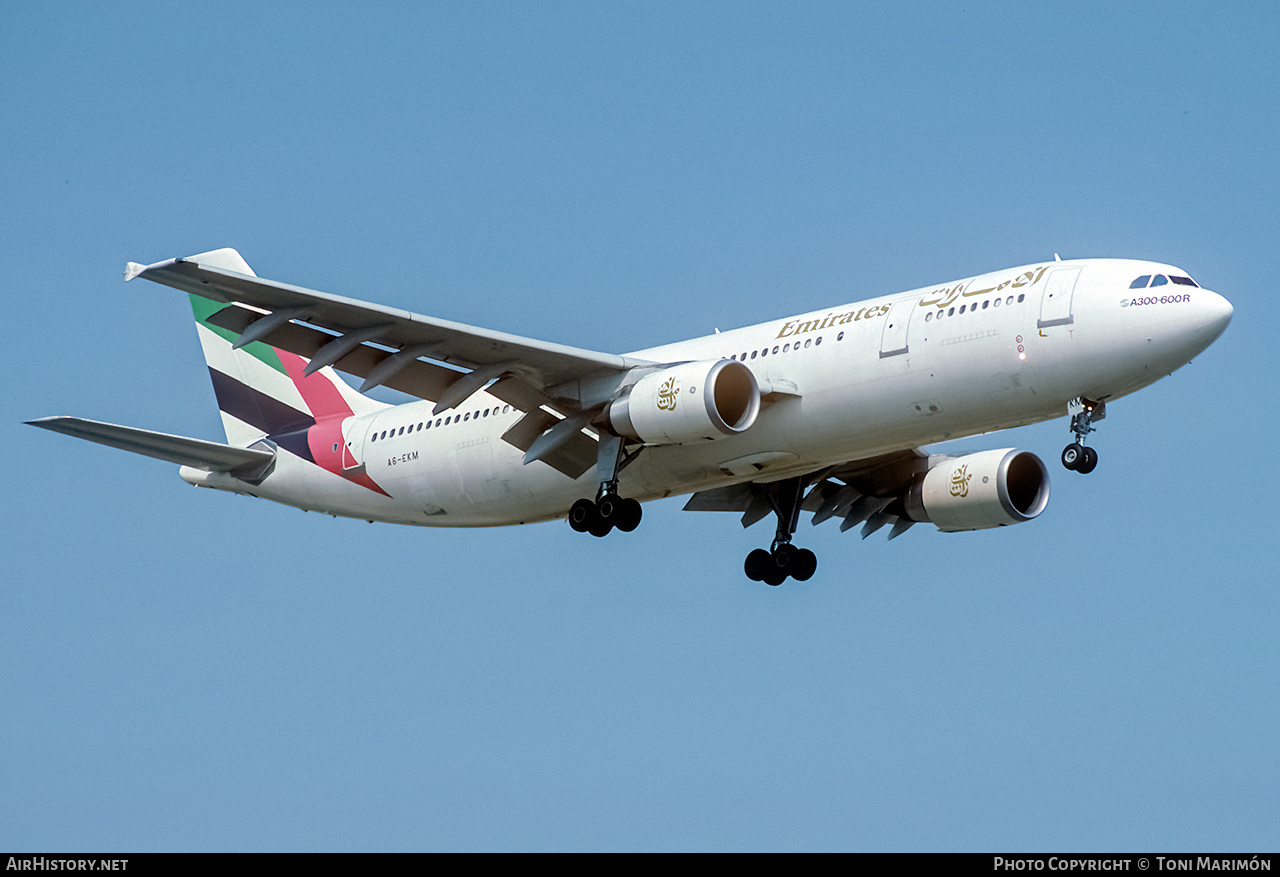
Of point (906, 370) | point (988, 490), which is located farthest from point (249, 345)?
point (988, 490)

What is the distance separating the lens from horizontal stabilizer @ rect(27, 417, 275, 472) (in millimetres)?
32562

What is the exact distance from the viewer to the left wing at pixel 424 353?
2973 centimetres

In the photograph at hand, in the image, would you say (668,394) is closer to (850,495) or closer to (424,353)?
(424,353)

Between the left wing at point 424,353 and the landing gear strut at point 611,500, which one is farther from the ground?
the left wing at point 424,353

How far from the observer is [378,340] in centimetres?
3103

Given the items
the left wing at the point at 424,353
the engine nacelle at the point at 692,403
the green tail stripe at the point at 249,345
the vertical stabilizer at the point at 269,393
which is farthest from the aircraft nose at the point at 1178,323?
the green tail stripe at the point at 249,345

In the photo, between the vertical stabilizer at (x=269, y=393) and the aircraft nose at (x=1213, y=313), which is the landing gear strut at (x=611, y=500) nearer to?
the vertical stabilizer at (x=269, y=393)

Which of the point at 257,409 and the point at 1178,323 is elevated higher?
the point at 257,409

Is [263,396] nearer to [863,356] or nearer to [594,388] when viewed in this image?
[594,388]

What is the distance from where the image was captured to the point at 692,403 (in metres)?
30.3

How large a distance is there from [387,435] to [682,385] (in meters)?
8.81

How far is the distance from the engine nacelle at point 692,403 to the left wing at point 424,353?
1226 millimetres

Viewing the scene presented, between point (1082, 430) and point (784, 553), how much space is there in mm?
9046
